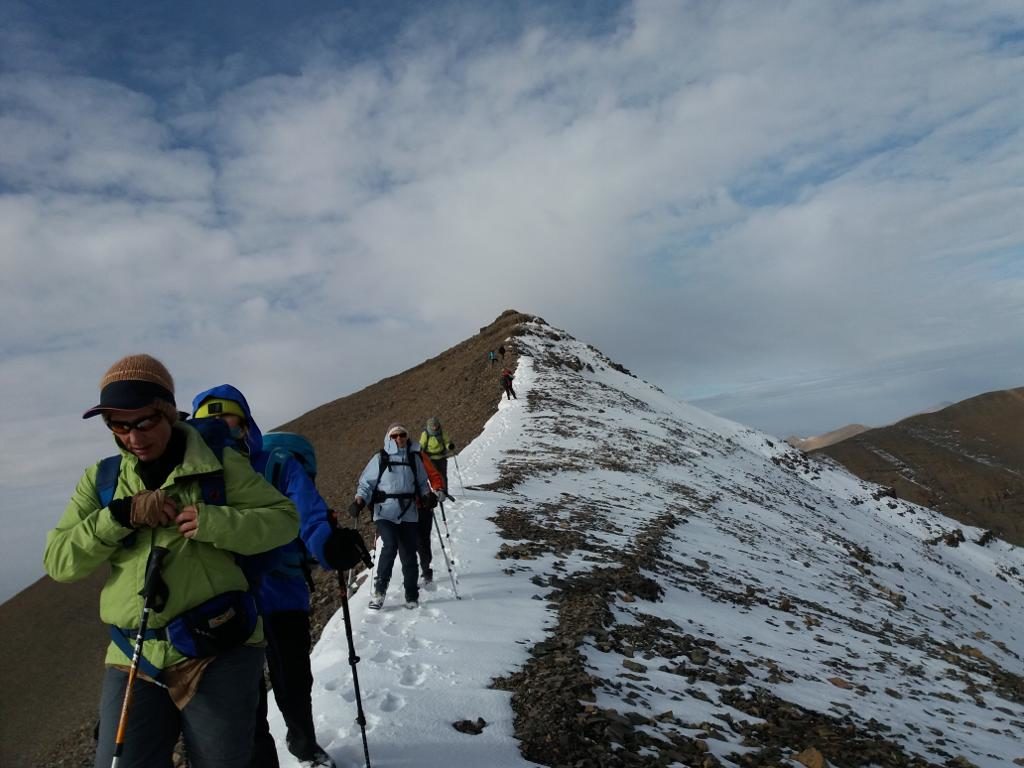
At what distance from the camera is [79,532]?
2834 millimetres

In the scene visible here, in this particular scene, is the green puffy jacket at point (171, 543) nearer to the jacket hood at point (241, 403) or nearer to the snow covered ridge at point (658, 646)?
the jacket hood at point (241, 403)

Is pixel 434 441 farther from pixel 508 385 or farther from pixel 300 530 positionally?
pixel 508 385

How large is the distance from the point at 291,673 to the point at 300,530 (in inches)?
42.1

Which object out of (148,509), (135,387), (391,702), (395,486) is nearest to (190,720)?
(148,509)

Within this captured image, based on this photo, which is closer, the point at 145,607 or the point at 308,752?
the point at 145,607

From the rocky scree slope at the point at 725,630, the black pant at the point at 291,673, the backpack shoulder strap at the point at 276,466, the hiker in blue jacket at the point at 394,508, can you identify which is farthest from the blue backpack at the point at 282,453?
the hiker in blue jacket at the point at 394,508

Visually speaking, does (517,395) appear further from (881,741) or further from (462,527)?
(881,741)

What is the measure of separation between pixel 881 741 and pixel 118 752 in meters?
6.64

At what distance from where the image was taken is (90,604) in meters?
21.0

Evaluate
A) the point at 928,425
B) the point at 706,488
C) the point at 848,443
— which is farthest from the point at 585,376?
the point at 928,425

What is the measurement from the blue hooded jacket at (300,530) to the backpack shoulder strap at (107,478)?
935 mm

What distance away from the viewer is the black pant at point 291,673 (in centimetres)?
416

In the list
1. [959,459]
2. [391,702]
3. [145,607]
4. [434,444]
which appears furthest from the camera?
[959,459]

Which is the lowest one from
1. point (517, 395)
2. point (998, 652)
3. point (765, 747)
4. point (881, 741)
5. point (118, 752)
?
point (998, 652)
